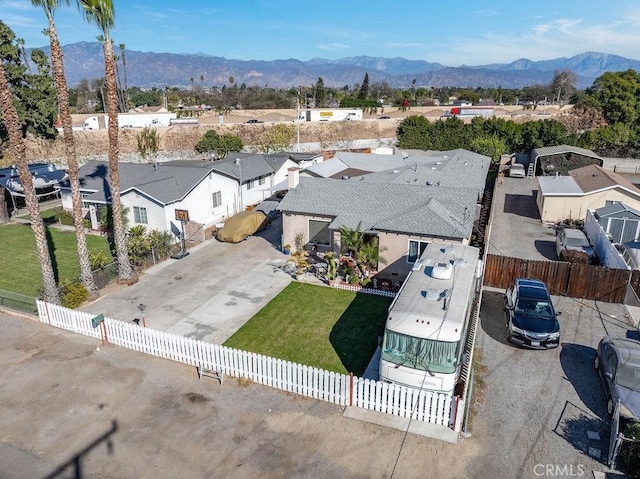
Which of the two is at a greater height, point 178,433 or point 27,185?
point 27,185

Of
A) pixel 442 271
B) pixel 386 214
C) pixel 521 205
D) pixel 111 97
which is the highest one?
pixel 111 97

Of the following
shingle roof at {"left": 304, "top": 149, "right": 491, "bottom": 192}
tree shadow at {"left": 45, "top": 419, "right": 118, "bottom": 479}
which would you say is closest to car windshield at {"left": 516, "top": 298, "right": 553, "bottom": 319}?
shingle roof at {"left": 304, "top": 149, "right": 491, "bottom": 192}

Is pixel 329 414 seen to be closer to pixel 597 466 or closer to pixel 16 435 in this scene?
pixel 597 466

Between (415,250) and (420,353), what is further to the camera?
(415,250)

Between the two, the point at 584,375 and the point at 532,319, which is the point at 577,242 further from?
the point at 584,375

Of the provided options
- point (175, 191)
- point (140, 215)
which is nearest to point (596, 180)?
point (175, 191)
